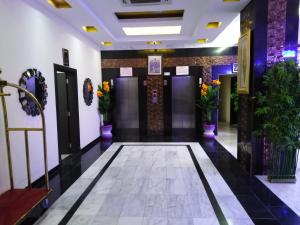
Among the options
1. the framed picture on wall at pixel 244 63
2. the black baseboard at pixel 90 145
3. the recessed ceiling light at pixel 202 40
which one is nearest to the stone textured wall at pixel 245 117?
the framed picture on wall at pixel 244 63

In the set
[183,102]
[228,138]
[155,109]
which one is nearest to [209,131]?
[228,138]

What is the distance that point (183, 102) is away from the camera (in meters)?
8.51

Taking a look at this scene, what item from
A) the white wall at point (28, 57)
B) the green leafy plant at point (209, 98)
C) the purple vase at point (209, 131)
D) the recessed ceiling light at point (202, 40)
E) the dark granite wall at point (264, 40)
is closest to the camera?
the white wall at point (28, 57)

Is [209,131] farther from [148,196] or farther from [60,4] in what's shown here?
[60,4]

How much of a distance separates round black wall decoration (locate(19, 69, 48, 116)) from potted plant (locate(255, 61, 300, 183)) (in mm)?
3692

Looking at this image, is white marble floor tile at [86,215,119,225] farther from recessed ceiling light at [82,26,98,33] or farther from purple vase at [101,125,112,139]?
purple vase at [101,125,112,139]

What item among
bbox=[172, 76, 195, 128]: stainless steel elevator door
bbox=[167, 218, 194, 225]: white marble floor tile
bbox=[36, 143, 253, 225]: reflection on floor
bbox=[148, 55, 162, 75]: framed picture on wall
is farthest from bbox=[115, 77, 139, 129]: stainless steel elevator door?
bbox=[167, 218, 194, 225]: white marble floor tile

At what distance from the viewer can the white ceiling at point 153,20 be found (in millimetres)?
4203

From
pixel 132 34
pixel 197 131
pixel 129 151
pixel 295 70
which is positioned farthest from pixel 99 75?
pixel 295 70

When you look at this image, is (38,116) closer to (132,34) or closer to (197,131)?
(132,34)

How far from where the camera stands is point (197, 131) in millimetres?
8281

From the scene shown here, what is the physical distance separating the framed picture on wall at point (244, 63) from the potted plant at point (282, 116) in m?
0.39

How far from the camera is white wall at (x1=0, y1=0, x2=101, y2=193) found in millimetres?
3229

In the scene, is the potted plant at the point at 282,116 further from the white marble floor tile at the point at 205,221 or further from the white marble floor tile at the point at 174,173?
the white marble floor tile at the point at 205,221
